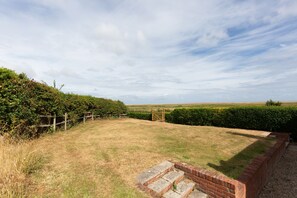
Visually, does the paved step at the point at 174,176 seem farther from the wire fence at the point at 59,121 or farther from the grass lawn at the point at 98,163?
the wire fence at the point at 59,121

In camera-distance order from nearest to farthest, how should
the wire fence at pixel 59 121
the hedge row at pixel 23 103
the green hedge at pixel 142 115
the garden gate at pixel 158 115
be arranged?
the hedge row at pixel 23 103 < the wire fence at pixel 59 121 < the garden gate at pixel 158 115 < the green hedge at pixel 142 115

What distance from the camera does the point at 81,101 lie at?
49.4 feet

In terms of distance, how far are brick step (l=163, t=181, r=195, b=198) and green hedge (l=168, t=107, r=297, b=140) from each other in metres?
10.4

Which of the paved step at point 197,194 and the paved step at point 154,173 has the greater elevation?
the paved step at point 154,173

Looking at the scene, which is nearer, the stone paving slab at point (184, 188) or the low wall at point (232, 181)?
the low wall at point (232, 181)

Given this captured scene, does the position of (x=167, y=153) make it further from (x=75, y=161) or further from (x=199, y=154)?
(x=75, y=161)

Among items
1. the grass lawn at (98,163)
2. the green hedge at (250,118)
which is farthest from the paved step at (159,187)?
the green hedge at (250,118)

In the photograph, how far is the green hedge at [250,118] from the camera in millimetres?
11570

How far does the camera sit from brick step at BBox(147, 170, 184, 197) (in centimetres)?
416

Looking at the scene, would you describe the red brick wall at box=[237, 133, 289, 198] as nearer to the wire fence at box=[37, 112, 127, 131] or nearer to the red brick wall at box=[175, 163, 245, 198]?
the red brick wall at box=[175, 163, 245, 198]

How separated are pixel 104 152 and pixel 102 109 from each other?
14448mm

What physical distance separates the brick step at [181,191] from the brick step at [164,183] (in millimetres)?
100

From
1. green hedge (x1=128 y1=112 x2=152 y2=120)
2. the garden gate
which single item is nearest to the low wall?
the garden gate

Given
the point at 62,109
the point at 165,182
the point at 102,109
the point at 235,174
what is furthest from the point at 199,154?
the point at 102,109
